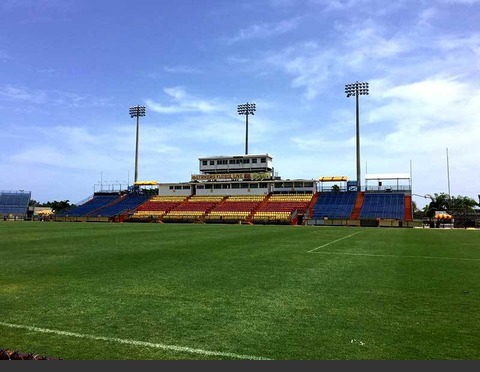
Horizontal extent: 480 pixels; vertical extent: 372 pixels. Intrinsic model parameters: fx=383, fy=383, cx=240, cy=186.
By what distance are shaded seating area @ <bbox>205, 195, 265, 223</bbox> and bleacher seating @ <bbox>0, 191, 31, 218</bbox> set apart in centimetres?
5628

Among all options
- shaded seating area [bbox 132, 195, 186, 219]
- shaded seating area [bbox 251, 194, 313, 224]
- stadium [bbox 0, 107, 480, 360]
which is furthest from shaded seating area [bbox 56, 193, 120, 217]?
stadium [bbox 0, 107, 480, 360]

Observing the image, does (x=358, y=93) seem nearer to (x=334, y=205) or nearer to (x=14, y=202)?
(x=334, y=205)

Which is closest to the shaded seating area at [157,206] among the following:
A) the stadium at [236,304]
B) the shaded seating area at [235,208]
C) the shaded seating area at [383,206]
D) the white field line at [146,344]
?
the shaded seating area at [235,208]

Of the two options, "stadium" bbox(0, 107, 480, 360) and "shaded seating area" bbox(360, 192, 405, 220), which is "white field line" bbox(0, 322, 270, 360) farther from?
"shaded seating area" bbox(360, 192, 405, 220)

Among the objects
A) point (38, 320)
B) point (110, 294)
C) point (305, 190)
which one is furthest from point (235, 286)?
point (305, 190)

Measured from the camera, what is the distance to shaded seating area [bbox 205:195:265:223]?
6069 cm

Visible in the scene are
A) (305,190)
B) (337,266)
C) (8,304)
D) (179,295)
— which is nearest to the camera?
(8,304)

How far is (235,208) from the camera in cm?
6606

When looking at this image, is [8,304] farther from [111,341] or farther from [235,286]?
[235,286]

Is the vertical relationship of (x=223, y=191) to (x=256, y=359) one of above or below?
above

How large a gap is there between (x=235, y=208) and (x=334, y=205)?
16.6m

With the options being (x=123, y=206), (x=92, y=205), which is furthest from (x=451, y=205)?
(x=92, y=205)

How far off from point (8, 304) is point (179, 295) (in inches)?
131

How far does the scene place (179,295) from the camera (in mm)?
8430
